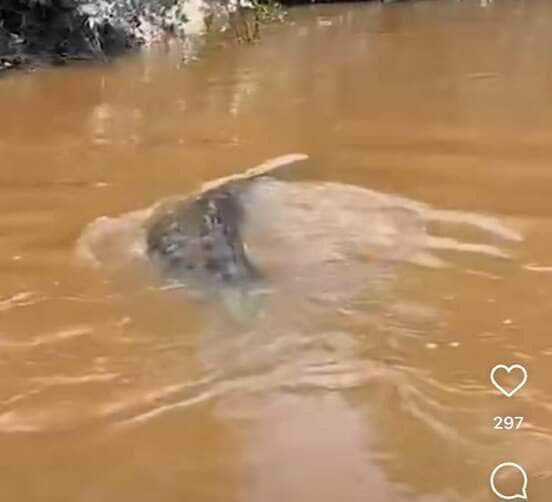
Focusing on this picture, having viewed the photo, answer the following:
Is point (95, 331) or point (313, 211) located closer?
point (95, 331)

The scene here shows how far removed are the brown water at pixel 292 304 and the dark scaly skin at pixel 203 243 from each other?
0.41 feet

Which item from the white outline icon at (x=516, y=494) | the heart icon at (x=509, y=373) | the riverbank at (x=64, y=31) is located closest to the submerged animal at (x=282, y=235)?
the heart icon at (x=509, y=373)

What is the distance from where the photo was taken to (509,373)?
4039 mm

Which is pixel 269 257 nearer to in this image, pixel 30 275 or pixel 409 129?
pixel 30 275

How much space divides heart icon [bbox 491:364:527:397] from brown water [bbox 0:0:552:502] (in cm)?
4

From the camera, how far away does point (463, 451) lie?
3.56 meters

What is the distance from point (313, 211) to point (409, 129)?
1.55 metres

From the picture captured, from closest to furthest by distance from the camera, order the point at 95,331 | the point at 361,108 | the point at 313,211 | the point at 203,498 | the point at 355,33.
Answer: the point at 203,498 → the point at 95,331 → the point at 313,211 → the point at 361,108 → the point at 355,33

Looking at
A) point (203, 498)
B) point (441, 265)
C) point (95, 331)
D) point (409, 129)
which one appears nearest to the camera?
point (203, 498)

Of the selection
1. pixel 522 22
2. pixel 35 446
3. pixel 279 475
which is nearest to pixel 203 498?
A: pixel 279 475

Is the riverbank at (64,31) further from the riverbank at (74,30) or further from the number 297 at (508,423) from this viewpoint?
the number 297 at (508,423)

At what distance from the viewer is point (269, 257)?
4.98 metres

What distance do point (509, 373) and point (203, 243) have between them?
144 centimetres

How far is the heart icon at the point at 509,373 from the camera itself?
3.92 meters
